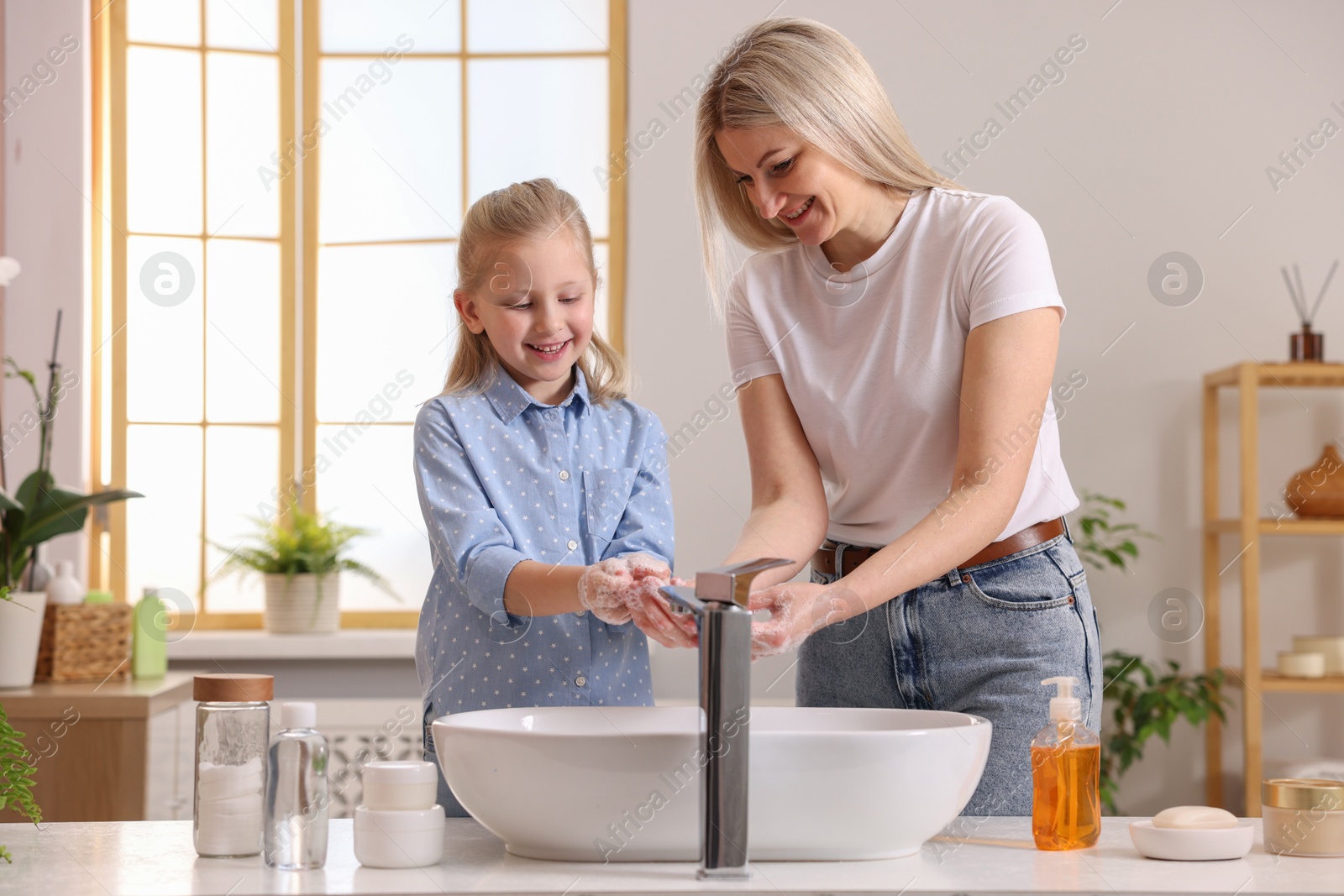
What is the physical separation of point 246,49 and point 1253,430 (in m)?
2.47

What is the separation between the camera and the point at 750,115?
3.65 feet

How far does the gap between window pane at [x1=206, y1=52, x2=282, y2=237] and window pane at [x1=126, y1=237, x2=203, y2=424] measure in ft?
0.42

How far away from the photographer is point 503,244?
126cm

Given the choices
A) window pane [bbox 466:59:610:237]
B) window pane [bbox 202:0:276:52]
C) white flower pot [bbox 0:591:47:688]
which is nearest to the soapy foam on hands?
white flower pot [bbox 0:591:47:688]

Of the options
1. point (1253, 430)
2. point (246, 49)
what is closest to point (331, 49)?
point (246, 49)

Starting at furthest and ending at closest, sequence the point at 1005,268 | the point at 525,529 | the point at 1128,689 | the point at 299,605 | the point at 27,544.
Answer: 1. the point at 299,605
2. the point at 1128,689
3. the point at 27,544
4. the point at 525,529
5. the point at 1005,268

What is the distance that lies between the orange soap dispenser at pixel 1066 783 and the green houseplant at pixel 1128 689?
174cm

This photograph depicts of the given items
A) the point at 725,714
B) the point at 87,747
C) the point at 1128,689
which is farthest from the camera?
the point at 1128,689

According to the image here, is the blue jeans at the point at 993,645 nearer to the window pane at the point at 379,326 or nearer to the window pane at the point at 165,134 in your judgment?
the window pane at the point at 379,326

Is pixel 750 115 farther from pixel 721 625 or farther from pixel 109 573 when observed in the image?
pixel 109 573

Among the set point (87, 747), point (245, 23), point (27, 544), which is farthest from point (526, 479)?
point (245, 23)

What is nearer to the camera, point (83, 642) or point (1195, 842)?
point (1195, 842)

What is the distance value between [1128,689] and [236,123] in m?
2.45

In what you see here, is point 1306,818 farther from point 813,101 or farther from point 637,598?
point 813,101
